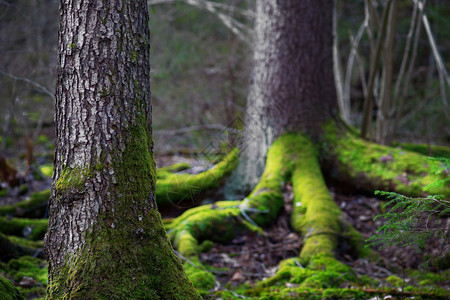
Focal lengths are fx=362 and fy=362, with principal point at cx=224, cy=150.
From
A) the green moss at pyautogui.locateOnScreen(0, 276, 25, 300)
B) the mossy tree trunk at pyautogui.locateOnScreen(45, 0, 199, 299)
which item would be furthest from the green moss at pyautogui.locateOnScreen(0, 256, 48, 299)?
the mossy tree trunk at pyautogui.locateOnScreen(45, 0, 199, 299)

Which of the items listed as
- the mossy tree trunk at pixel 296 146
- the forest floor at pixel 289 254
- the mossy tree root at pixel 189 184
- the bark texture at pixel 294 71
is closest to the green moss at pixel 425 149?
the mossy tree trunk at pixel 296 146

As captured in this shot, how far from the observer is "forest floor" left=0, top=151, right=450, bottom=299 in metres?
3.62

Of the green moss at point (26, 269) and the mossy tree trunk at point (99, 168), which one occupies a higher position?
the mossy tree trunk at point (99, 168)

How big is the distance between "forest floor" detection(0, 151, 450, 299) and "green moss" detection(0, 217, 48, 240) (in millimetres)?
1388

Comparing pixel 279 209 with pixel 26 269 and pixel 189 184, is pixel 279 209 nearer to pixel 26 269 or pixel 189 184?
pixel 189 184

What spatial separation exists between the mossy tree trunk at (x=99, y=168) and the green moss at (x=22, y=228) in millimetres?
2786

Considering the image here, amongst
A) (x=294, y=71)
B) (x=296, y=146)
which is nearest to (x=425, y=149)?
(x=296, y=146)

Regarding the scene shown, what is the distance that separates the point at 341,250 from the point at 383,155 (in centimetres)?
158

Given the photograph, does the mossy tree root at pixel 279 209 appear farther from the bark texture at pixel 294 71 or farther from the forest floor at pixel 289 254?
the bark texture at pixel 294 71

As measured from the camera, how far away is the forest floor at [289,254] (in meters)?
3.62

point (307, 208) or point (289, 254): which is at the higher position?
point (307, 208)

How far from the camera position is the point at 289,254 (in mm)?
4195

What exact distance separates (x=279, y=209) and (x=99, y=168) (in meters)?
3.15

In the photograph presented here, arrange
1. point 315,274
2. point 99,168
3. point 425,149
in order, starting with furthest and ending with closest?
point 425,149 < point 315,274 < point 99,168
